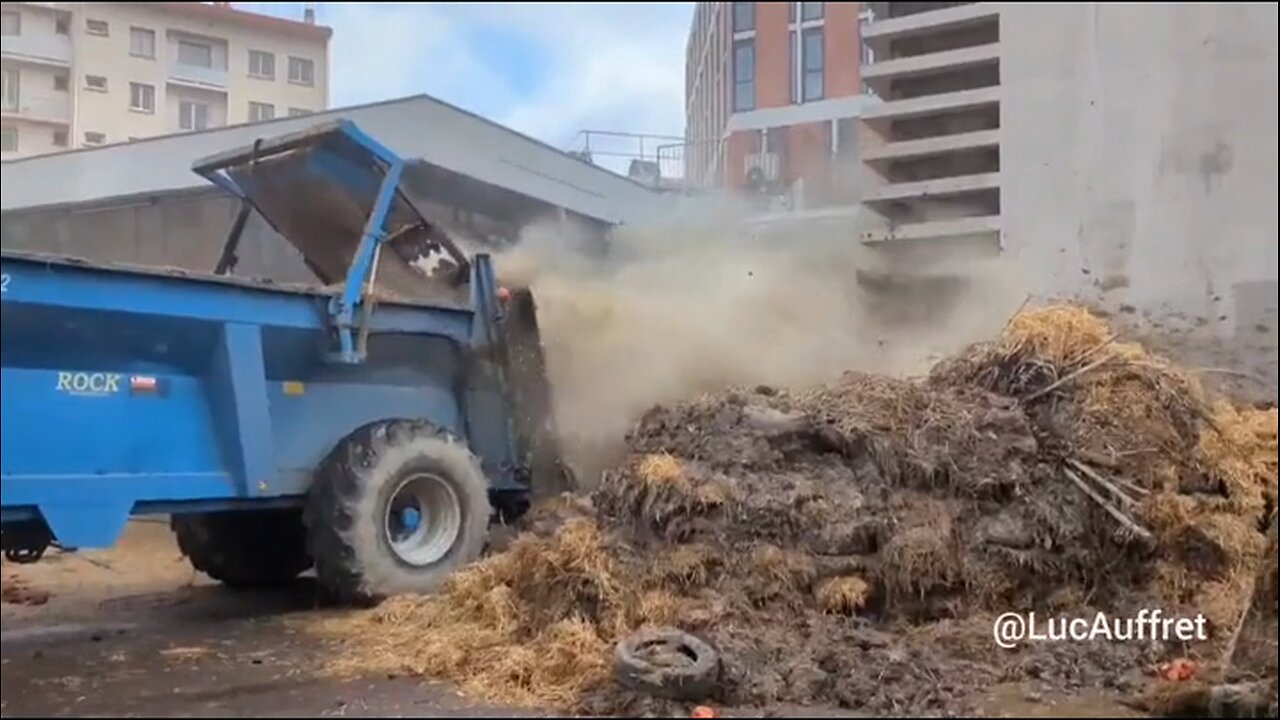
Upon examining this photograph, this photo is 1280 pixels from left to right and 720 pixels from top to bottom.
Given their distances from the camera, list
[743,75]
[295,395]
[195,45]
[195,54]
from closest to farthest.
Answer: [295,395] < [743,75] < [195,45] < [195,54]

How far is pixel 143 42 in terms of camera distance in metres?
21.5

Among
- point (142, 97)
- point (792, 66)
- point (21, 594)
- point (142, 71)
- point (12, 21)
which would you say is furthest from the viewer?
point (12, 21)

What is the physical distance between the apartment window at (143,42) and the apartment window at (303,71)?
2572mm

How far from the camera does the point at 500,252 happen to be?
10.8 metres

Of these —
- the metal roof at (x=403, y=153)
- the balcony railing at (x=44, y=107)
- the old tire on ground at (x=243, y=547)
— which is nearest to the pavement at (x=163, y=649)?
the old tire on ground at (x=243, y=547)

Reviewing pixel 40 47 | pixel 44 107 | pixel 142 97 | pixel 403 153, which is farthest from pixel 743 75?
pixel 40 47

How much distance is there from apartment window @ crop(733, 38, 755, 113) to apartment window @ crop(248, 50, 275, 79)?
45.9ft

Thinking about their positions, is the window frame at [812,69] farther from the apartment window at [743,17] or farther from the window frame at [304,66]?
the window frame at [304,66]

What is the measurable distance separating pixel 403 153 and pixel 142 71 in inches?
298

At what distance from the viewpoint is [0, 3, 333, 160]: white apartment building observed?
20.0 m

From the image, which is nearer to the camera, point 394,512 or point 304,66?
point 394,512

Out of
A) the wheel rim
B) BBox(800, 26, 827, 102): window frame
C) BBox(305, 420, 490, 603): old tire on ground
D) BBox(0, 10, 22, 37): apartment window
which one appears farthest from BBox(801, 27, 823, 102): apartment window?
BBox(0, 10, 22, 37): apartment window

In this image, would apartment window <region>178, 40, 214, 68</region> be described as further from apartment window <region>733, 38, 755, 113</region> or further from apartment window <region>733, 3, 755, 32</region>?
apartment window <region>733, 3, 755, 32</region>

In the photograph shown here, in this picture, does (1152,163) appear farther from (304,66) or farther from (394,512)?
(304,66)
